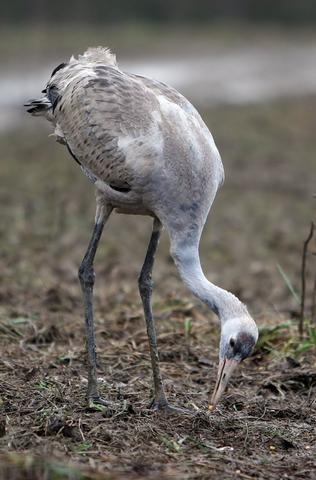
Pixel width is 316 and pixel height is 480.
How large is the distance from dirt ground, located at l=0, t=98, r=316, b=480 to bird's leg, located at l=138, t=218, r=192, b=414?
117 mm

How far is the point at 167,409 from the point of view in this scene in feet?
21.7

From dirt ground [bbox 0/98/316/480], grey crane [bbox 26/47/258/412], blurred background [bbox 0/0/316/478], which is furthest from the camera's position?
blurred background [bbox 0/0/316/478]

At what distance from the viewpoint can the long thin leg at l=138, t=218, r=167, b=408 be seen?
266 inches

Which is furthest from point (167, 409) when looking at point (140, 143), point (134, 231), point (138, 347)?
point (134, 231)

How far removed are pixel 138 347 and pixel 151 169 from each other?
190 cm

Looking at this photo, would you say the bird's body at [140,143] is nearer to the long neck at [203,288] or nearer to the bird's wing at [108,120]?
the bird's wing at [108,120]

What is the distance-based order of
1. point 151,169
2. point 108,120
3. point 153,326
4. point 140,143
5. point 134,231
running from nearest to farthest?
point 151,169 → point 140,143 → point 108,120 → point 153,326 → point 134,231

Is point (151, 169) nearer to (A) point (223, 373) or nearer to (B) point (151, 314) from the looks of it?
(B) point (151, 314)

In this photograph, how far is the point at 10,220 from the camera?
40.2 feet

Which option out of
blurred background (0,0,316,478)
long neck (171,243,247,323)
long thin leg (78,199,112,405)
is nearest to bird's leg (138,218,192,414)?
blurred background (0,0,316,478)

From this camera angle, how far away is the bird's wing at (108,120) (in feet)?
21.9

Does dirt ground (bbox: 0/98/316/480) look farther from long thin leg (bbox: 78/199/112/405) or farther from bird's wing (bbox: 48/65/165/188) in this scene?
bird's wing (bbox: 48/65/165/188)

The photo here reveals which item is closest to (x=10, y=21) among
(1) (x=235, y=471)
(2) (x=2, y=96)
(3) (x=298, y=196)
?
(2) (x=2, y=96)

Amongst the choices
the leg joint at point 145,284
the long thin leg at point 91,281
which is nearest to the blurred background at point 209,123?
the leg joint at point 145,284
